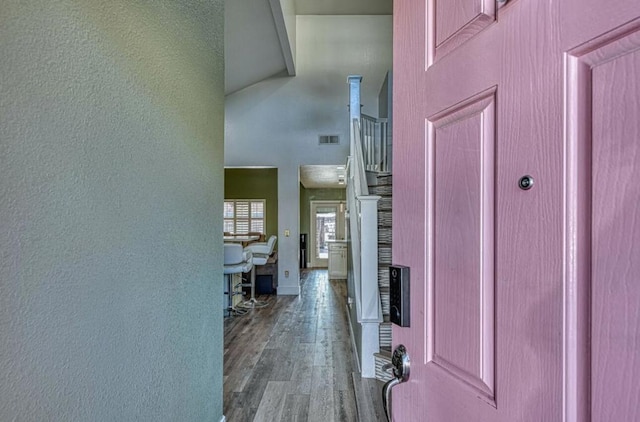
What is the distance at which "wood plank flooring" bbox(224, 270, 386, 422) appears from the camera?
2.40 meters

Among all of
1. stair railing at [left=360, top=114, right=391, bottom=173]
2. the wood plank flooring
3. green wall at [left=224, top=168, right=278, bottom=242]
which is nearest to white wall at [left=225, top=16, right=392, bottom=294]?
stair railing at [left=360, top=114, right=391, bottom=173]

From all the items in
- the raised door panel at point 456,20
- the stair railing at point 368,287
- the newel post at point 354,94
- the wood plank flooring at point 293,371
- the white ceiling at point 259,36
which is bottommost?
the wood plank flooring at point 293,371

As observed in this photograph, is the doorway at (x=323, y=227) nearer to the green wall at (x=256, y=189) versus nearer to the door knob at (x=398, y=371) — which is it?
the green wall at (x=256, y=189)

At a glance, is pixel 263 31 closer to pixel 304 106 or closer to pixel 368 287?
pixel 304 106

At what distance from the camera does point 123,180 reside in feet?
3.83

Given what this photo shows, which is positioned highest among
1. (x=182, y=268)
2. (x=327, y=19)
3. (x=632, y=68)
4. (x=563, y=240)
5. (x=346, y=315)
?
(x=327, y=19)

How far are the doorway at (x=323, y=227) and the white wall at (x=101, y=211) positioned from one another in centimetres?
952

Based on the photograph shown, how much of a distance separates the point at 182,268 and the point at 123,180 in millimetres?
588

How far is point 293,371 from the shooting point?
10.1ft

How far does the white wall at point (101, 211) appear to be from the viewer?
31.0 inches

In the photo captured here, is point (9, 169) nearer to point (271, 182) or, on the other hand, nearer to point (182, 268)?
point (182, 268)

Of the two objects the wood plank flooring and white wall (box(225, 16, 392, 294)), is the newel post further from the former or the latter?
the wood plank flooring

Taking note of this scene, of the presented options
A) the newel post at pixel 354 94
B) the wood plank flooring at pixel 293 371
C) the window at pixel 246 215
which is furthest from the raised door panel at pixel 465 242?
the window at pixel 246 215

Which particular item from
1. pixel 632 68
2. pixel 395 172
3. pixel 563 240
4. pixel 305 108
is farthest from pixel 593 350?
pixel 305 108
